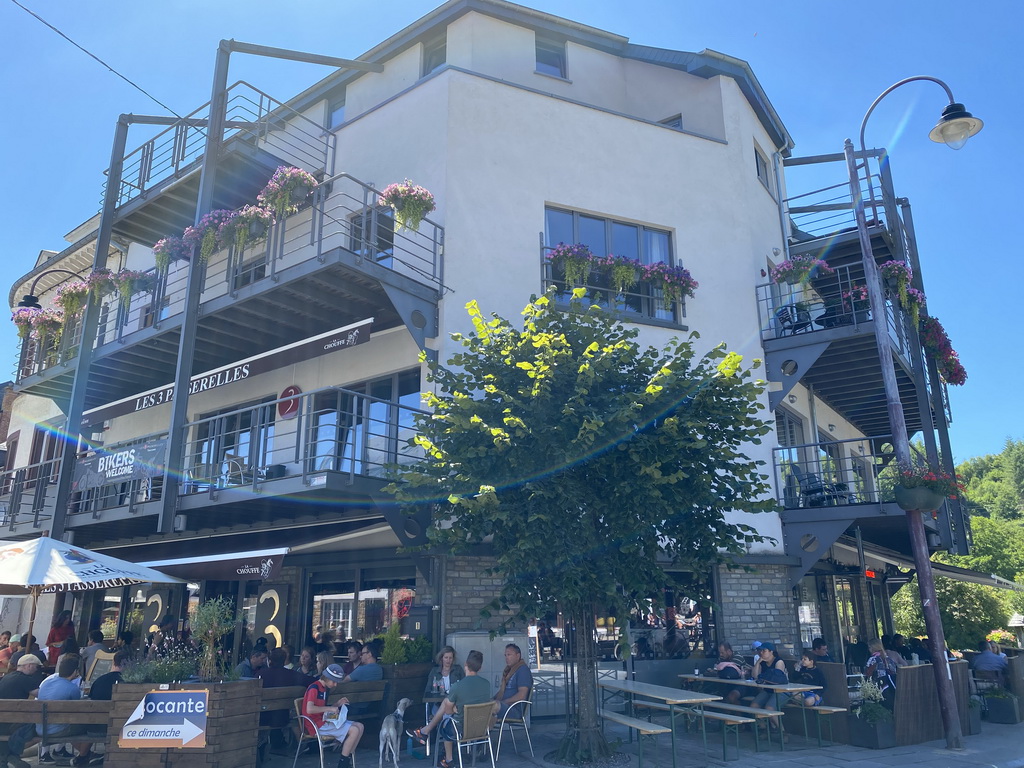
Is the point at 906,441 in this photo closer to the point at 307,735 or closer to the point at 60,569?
the point at 307,735

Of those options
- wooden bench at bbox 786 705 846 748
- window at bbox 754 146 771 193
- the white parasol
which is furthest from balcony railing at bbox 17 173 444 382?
window at bbox 754 146 771 193

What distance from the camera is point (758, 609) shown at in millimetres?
14250

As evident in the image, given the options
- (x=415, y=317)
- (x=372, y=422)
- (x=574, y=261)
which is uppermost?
(x=574, y=261)

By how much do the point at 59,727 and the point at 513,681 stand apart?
16.8 ft

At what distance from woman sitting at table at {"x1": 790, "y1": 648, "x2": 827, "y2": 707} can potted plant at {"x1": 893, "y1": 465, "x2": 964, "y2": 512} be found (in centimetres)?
266

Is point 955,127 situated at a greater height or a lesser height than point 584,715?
greater

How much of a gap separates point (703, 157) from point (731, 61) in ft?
7.81

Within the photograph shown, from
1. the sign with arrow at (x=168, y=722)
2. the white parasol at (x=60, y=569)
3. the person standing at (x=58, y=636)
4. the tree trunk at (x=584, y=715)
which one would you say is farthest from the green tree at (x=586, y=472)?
the person standing at (x=58, y=636)

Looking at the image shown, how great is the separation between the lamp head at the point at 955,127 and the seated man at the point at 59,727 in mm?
13184

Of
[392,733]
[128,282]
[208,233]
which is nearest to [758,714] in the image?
[392,733]

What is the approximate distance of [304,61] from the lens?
16.1m

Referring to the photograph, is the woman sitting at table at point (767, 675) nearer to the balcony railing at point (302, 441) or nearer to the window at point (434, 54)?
the balcony railing at point (302, 441)

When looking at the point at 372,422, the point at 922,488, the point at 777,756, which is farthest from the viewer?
the point at 372,422

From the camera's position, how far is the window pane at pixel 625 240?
15.4 meters
